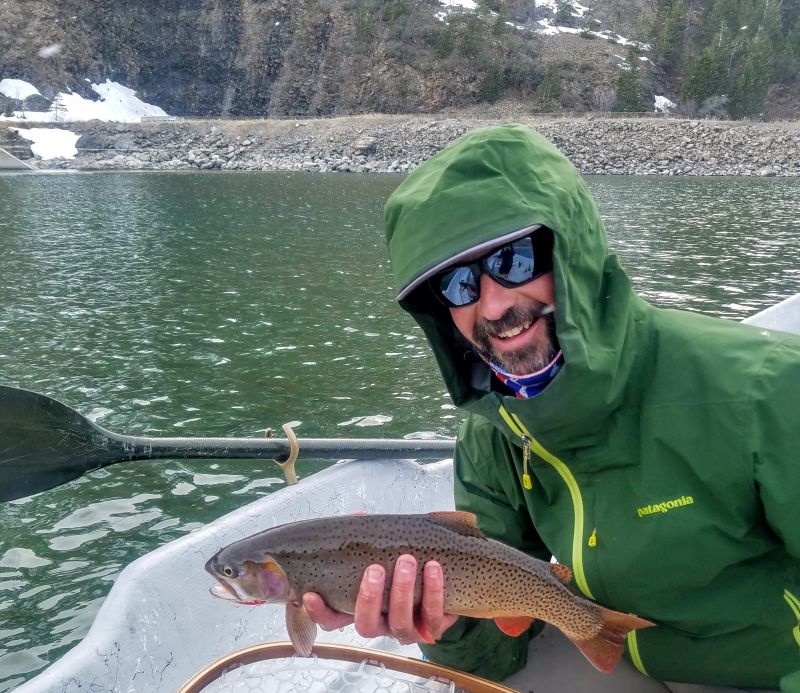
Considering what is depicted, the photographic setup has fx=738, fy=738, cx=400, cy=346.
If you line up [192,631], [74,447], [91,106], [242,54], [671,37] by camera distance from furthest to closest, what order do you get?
1. [242,54]
2. [671,37]
3. [91,106]
4. [74,447]
5. [192,631]

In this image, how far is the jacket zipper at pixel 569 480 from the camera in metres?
2.67

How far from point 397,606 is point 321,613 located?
0.27 metres

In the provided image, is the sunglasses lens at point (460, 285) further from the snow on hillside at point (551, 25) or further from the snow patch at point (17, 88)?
the snow on hillside at point (551, 25)

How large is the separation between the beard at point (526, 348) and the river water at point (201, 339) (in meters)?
4.62

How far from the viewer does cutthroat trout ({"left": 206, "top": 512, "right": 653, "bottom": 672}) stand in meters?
2.46

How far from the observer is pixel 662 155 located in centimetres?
7169

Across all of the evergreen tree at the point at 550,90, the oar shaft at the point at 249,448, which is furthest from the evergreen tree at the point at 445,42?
the oar shaft at the point at 249,448

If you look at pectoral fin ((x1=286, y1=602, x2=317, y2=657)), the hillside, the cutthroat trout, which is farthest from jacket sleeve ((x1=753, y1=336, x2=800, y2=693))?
the hillside

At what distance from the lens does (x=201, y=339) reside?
14180mm

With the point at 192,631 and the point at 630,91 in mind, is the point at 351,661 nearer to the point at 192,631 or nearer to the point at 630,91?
the point at 192,631

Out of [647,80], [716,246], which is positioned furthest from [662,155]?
[716,246]

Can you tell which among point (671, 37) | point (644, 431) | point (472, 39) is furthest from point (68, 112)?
point (644, 431)

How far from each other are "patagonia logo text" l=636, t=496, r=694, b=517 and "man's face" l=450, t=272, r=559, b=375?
0.59 m

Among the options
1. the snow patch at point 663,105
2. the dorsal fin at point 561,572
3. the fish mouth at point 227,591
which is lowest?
the fish mouth at point 227,591
